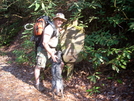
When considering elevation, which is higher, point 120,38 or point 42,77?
point 120,38

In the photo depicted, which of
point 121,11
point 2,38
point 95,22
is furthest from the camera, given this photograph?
point 2,38

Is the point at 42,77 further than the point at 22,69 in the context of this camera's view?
No

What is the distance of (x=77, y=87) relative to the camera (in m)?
4.35

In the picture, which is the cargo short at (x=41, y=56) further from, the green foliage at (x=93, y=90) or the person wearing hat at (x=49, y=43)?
the green foliage at (x=93, y=90)

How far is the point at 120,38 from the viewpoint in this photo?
3.75m

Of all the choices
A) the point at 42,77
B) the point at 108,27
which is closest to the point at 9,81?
the point at 42,77

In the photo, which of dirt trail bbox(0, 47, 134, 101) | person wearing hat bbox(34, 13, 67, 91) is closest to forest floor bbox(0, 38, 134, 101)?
dirt trail bbox(0, 47, 134, 101)

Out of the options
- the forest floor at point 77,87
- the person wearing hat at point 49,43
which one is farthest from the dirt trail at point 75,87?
the person wearing hat at point 49,43

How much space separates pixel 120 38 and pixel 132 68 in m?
1.16

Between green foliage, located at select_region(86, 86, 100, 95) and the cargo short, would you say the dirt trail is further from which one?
the cargo short

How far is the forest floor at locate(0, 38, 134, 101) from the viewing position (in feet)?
11.9

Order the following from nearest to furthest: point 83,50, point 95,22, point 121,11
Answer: point 121,11, point 83,50, point 95,22

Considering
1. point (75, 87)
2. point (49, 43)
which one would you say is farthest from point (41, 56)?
point (75, 87)

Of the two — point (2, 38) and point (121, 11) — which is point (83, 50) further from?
point (2, 38)
